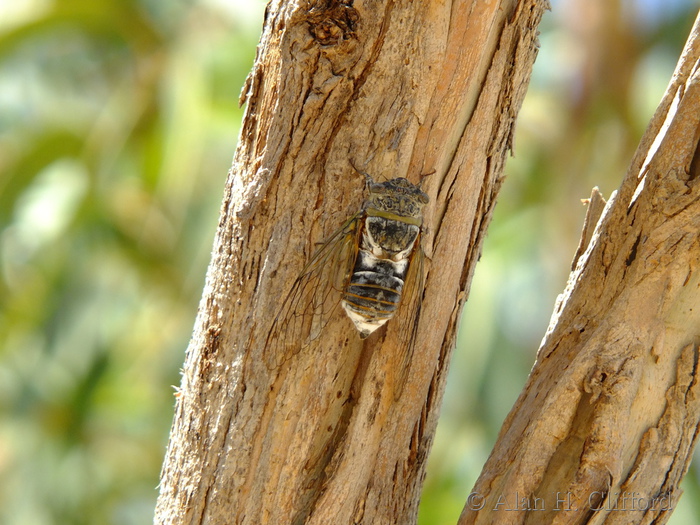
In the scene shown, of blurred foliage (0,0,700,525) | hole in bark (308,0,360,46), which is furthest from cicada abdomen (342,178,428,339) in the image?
blurred foliage (0,0,700,525)

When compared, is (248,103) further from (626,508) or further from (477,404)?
(477,404)

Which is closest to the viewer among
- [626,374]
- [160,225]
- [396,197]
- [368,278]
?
[626,374]

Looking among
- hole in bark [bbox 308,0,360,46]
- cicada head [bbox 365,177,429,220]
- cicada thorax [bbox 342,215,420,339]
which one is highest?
hole in bark [bbox 308,0,360,46]

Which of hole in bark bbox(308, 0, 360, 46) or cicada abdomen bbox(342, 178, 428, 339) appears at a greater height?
hole in bark bbox(308, 0, 360, 46)

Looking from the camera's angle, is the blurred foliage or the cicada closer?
the cicada

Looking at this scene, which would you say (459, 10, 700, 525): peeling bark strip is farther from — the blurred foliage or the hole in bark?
the blurred foliage

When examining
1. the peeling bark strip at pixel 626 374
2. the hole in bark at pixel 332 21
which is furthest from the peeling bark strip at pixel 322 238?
the peeling bark strip at pixel 626 374

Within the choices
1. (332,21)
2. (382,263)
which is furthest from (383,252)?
(332,21)

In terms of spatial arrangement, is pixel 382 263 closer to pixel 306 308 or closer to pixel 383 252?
pixel 383 252
